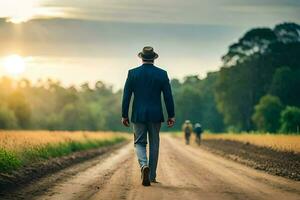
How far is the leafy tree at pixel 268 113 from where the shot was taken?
231ft

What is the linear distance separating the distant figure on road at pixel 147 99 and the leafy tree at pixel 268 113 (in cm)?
5957

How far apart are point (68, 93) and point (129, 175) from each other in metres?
127

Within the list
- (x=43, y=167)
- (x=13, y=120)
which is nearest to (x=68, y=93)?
(x=13, y=120)

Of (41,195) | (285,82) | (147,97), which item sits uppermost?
(285,82)

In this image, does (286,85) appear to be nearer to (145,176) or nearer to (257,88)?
(257,88)

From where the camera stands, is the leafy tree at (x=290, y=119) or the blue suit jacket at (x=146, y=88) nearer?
the blue suit jacket at (x=146, y=88)

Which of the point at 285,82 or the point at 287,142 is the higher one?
the point at 285,82

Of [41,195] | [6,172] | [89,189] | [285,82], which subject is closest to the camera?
[41,195]

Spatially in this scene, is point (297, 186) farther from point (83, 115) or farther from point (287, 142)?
point (83, 115)

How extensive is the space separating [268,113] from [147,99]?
201 feet

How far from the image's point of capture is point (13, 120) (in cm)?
10006

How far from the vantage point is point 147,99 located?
11789mm

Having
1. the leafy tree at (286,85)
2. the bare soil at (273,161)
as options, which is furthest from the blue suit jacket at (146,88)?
the leafy tree at (286,85)

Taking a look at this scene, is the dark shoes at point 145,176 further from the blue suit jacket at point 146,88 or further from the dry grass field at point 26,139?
the dry grass field at point 26,139
